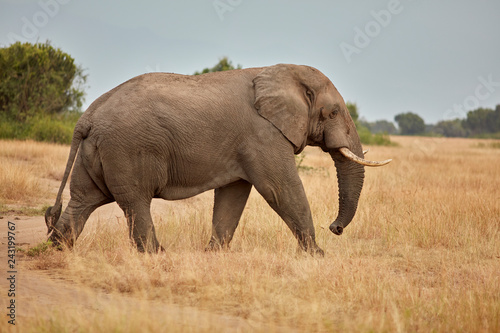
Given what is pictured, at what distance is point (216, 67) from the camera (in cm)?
3903

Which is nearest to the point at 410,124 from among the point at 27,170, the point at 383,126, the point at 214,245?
the point at 383,126

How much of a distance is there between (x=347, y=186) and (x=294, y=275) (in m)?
1.82

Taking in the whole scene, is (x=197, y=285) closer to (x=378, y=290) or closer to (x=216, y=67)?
(x=378, y=290)

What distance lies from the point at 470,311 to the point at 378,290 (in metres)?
0.81

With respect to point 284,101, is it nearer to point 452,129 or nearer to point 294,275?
point 294,275

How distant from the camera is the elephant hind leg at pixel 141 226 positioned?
22.7 feet

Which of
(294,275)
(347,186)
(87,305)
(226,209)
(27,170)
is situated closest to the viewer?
(87,305)

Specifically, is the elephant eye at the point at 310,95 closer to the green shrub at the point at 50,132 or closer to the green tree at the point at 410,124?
the green shrub at the point at 50,132

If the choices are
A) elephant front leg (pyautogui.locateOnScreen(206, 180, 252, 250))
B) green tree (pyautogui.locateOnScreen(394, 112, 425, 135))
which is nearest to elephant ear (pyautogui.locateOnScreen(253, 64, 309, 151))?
elephant front leg (pyautogui.locateOnScreen(206, 180, 252, 250))

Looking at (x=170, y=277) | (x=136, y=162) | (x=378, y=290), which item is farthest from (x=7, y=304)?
(x=378, y=290)

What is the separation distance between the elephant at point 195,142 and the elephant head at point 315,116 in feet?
0.04

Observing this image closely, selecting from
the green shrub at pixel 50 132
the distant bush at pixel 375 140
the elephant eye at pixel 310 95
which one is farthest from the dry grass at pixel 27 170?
the distant bush at pixel 375 140

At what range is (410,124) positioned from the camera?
110m

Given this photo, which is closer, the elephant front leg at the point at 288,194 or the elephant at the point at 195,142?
the elephant at the point at 195,142
